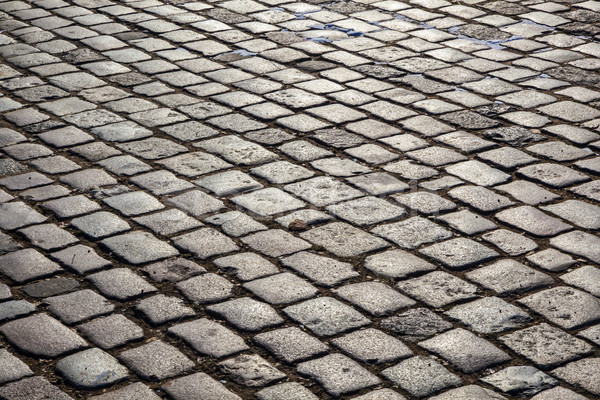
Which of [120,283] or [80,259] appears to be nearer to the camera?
[120,283]

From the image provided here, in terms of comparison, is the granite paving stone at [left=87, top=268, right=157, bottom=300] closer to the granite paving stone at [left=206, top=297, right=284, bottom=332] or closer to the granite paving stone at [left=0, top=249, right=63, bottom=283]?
the granite paving stone at [left=0, top=249, right=63, bottom=283]

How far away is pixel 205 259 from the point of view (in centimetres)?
417

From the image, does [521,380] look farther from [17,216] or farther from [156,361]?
[17,216]

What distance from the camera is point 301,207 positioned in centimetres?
464

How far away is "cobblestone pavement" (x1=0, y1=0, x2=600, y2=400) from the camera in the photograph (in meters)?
3.46

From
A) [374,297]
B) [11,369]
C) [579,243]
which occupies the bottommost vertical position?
[11,369]

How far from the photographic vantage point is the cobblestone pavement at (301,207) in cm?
346

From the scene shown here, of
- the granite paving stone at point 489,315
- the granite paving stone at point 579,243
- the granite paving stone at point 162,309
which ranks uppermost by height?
the granite paving stone at point 579,243

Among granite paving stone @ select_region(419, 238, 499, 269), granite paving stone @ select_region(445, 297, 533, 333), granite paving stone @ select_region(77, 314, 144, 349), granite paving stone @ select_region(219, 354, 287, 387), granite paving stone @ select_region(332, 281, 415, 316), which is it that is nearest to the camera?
granite paving stone @ select_region(219, 354, 287, 387)

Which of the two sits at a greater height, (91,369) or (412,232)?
(412,232)

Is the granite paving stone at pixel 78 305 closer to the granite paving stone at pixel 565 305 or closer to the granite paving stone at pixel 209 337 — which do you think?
the granite paving stone at pixel 209 337

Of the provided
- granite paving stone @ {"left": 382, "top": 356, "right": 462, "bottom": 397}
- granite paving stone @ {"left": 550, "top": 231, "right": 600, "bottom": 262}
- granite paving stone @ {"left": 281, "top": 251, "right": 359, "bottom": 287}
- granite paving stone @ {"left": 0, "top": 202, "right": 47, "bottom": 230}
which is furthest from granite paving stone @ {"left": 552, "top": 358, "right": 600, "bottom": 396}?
granite paving stone @ {"left": 0, "top": 202, "right": 47, "bottom": 230}

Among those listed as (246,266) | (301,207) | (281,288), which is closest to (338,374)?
(281,288)

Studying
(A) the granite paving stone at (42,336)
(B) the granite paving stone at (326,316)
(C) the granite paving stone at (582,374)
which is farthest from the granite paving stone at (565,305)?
(A) the granite paving stone at (42,336)
